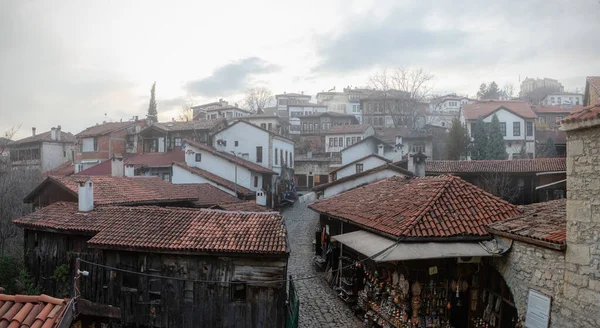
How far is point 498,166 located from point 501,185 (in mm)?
3014

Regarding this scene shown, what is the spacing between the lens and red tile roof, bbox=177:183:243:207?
863 inches

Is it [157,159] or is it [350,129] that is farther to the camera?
[350,129]

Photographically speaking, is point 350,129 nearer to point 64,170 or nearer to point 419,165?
point 419,165

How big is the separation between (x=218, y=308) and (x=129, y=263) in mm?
3123

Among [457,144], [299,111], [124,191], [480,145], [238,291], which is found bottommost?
[238,291]

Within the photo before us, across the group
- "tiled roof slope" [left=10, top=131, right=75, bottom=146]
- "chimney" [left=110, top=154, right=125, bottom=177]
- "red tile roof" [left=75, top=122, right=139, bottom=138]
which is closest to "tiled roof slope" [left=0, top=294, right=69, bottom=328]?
"chimney" [left=110, top=154, right=125, bottom=177]

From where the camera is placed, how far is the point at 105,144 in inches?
1651

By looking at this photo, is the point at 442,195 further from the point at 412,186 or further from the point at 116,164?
the point at 116,164

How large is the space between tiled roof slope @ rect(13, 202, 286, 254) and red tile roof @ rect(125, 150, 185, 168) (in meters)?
17.9

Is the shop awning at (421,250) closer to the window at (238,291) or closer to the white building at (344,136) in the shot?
the window at (238,291)

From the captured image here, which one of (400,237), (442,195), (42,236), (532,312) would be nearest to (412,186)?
(442,195)

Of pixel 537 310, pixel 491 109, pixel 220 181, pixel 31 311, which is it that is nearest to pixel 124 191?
pixel 220 181

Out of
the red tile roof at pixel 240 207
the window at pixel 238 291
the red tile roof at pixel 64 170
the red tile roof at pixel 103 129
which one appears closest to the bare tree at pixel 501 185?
the red tile roof at pixel 240 207

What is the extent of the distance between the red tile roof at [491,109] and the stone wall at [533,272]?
36.8 metres
